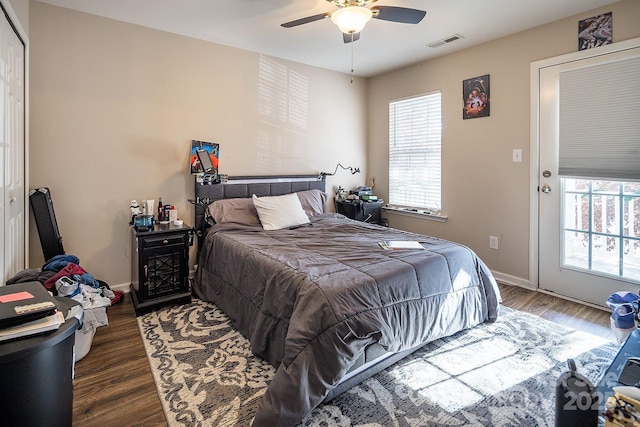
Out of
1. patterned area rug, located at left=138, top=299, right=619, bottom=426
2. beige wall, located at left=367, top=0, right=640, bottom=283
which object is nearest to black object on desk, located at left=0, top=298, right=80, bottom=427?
patterned area rug, located at left=138, top=299, right=619, bottom=426

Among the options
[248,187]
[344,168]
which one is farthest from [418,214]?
[248,187]

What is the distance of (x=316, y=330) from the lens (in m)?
1.73

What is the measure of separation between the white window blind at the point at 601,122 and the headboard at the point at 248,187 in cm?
269

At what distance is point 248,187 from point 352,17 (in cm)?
214

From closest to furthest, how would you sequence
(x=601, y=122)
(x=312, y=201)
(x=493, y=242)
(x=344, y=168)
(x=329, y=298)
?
(x=329, y=298) → (x=601, y=122) → (x=493, y=242) → (x=312, y=201) → (x=344, y=168)

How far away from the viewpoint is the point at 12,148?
7.68ft

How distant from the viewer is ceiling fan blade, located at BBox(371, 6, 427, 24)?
2.27 meters

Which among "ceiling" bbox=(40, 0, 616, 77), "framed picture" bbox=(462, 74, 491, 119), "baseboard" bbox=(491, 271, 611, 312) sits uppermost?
"ceiling" bbox=(40, 0, 616, 77)

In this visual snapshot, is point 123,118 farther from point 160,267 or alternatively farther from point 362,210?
point 362,210

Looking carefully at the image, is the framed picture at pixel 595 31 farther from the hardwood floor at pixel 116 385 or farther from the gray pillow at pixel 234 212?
the hardwood floor at pixel 116 385

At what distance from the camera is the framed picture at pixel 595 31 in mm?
2855

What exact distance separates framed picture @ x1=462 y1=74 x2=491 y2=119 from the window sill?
1198 millimetres

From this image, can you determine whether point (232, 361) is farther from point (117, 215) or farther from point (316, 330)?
point (117, 215)

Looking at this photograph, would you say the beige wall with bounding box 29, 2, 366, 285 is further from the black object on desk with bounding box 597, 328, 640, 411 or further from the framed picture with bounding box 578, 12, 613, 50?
the black object on desk with bounding box 597, 328, 640, 411
